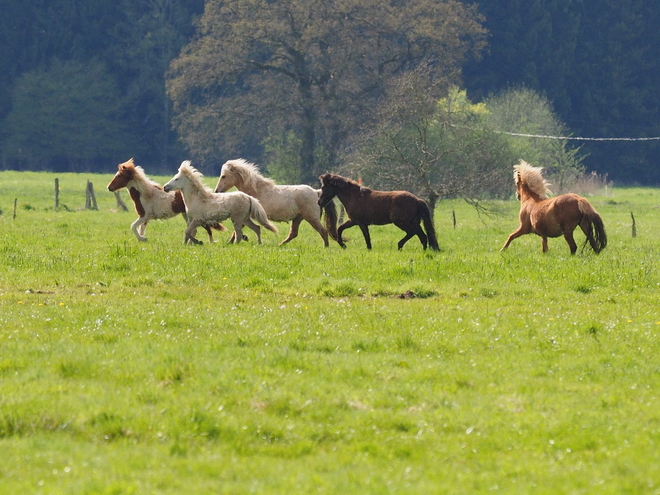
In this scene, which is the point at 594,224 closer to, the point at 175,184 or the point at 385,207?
the point at 385,207

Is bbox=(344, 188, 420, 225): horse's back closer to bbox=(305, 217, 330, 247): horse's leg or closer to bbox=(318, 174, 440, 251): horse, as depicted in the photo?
bbox=(318, 174, 440, 251): horse

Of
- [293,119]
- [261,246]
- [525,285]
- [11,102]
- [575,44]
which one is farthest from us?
[575,44]

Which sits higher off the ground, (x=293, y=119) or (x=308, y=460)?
(x=293, y=119)

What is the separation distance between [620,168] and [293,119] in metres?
Result: 45.4

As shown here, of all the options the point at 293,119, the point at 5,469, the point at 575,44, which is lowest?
the point at 5,469

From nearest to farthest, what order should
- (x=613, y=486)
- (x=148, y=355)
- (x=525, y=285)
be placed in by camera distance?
(x=613, y=486) → (x=148, y=355) → (x=525, y=285)

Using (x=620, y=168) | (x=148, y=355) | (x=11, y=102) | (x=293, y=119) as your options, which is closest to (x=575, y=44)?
(x=620, y=168)

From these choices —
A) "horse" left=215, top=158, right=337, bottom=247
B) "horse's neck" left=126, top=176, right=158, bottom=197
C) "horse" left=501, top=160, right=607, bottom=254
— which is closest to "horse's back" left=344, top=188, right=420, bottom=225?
"horse" left=215, top=158, right=337, bottom=247

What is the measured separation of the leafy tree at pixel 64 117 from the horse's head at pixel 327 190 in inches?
2574

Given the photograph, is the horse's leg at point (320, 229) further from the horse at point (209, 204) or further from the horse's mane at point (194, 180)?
the horse's mane at point (194, 180)

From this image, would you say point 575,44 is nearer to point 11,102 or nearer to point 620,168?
point 620,168

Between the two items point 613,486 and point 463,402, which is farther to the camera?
point 463,402

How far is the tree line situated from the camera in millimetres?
55531

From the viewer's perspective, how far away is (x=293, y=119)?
57.0m
